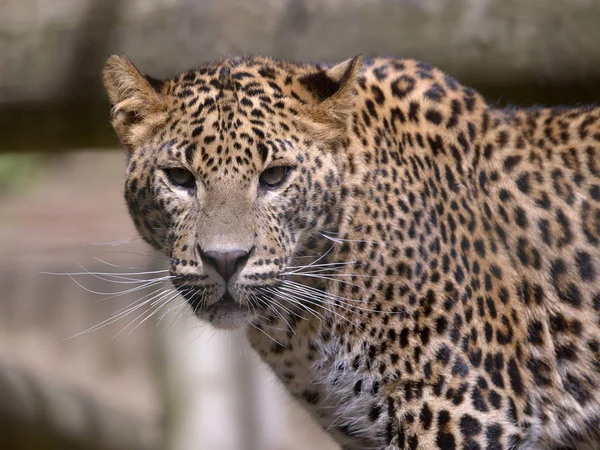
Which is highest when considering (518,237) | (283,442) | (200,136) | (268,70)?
(268,70)

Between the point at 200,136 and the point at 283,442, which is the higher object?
the point at 200,136

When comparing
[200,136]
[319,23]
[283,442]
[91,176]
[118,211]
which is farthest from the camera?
[91,176]

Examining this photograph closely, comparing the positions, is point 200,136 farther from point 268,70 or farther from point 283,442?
point 283,442

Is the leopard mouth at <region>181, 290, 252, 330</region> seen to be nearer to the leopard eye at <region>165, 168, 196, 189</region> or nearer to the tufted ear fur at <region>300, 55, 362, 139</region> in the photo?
the leopard eye at <region>165, 168, 196, 189</region>

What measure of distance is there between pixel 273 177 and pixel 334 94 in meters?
0.55

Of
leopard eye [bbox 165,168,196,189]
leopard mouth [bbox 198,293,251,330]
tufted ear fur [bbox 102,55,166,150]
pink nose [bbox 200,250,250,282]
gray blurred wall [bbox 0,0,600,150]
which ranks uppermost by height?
gray blurred wall [bbox 0,0,600,150]

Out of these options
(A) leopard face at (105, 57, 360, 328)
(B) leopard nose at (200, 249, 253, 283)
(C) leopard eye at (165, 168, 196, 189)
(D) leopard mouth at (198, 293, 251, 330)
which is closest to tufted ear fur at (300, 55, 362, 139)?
(A) leopard face at (105, 57, 360, 328)

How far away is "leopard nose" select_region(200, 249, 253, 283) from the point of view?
4.91 m

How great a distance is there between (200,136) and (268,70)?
625 mm

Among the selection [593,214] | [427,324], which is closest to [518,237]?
[593,214]

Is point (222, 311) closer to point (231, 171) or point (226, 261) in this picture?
point (226, 261)

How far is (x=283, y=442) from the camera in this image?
11.5 m

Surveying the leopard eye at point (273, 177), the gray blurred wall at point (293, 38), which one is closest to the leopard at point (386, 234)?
the leopard eye at point (273, 177)

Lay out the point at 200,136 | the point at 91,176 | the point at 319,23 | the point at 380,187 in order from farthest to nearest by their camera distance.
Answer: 1. the point at 91,176
2. the point at 319,23
3. the point at 380,187
4. the point at 200,136
